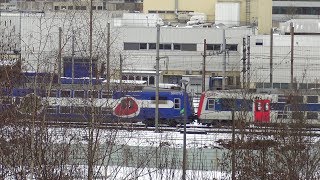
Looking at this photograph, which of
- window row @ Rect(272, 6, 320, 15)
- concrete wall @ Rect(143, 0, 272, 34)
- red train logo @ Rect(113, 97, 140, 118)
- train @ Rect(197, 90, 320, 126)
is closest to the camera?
red train logo @ Rect(113, 97, 140, 118)

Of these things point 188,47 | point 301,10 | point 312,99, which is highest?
point 301,10

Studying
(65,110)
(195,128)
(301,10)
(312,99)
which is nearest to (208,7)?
(301,10)

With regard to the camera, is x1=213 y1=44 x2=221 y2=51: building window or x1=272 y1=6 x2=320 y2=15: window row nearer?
x1=213 y1=44 x2=221 y2=51: building window

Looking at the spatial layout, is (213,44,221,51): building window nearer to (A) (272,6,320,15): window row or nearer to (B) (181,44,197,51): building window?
(B) (181,44,197,51): building window

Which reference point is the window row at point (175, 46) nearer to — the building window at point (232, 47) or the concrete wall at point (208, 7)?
the building window at point (232, 47)

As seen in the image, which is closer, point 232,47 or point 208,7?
point 232,47

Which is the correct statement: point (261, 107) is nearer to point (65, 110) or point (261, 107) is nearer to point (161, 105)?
point (161, 105)

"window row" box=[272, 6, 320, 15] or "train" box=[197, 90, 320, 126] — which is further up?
"window row" box=[272, 6, 320, 15]

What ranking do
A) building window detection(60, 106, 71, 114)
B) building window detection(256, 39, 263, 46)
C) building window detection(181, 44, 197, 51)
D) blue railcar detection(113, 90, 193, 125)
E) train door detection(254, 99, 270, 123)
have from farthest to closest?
building window detection(181, 44, 197, 51) < building window detection(256, 39, 263, 46) < blue railcar detection(113, 90, 193, 125) < train door detection(254, 99, 270, 123) < building window detection(60, 106, 71, 114)

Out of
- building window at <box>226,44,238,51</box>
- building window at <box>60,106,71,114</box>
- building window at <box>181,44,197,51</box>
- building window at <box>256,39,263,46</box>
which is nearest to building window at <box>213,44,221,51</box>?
building window at <box>226,44,238,51</box>

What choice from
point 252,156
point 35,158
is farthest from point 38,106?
point 252,156

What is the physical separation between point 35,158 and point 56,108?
5.59 metres

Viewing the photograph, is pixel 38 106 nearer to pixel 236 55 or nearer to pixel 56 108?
pixel 56 108

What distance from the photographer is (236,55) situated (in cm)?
2231
